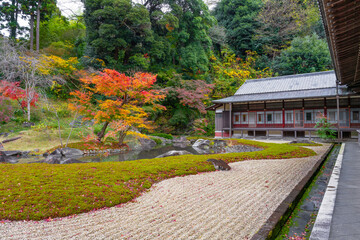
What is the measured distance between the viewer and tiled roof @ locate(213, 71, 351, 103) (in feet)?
58.6

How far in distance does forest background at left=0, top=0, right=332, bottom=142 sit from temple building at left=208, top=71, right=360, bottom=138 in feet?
10.5

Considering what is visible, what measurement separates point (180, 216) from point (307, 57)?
2799 cm

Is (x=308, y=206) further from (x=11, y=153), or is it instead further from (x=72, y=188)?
(x=11, y=153)

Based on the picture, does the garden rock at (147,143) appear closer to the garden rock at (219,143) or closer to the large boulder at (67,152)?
the garden rock at (219,143)

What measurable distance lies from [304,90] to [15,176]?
67.4ft

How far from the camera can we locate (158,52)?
22.2 meters

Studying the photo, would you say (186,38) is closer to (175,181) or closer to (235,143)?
(235,143)

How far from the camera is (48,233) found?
279 centimetres

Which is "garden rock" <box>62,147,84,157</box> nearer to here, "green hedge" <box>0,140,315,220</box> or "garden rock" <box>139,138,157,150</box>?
"garden rock" <box>139,138,157,150</box>

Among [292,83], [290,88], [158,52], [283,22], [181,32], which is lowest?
[290,88]

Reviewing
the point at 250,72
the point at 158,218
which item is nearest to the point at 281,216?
the point at 158,218

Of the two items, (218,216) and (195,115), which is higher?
(195,115)

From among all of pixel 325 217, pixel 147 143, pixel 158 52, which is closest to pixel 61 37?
pixel 158 52

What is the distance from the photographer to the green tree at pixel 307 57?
25.1 meters
